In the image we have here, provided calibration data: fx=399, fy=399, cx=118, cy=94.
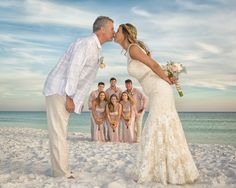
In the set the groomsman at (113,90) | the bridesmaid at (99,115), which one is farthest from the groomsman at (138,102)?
the bridesmaid at (99,115)

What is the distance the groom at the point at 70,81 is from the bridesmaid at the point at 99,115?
A: 636 cm

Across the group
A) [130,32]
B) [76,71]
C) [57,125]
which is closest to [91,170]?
[57,125]

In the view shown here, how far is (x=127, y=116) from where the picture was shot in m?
11.9

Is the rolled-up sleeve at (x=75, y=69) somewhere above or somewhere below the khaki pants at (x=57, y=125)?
above

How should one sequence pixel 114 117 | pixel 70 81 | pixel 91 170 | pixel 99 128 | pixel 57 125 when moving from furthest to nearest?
pixel 99 128 → pixel 114 117 → pixel 91 170 → pixel 57 125 → pixel 70 81

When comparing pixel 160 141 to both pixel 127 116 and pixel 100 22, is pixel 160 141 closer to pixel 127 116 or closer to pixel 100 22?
pixel 100 22

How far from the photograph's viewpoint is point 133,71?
17.6ft

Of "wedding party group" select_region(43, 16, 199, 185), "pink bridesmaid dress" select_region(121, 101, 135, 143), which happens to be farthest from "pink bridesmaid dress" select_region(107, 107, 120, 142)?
"wedding party group" select_region(43, 16, 199, 185)

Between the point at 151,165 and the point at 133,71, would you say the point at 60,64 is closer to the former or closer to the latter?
the point at 133,71

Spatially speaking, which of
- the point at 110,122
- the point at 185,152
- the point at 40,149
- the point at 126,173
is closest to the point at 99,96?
the point at 110,122

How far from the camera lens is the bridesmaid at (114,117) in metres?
11.8

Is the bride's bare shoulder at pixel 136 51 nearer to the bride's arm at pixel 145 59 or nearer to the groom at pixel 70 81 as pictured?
the bride's arm at pixel 145 59

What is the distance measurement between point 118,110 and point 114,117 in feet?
0.91

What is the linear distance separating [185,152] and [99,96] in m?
6.66
